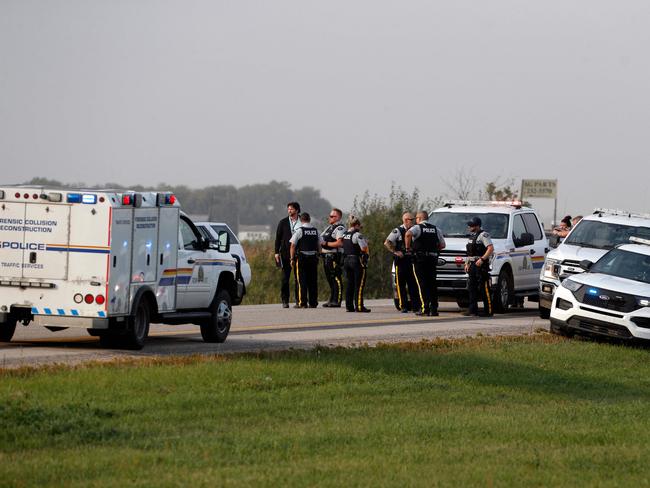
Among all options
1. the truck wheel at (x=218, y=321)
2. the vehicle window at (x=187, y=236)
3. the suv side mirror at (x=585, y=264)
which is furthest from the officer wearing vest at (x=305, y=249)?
the vehicle window at (x=187, y=236)

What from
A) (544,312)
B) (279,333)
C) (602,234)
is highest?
(602,234)

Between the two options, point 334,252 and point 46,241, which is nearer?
point 46,241

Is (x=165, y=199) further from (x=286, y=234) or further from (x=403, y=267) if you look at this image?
(x=286, y=234)

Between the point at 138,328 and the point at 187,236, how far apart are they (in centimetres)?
206

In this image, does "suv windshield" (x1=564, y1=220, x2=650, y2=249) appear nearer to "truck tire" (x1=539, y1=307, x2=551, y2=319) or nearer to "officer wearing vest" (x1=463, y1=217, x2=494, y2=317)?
"truck tire" (x1=539, y1=307, x2=551, y2=319)

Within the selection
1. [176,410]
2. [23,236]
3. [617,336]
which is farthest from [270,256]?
[176,410]

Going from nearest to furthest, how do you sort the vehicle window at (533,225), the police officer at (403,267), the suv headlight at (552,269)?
the suv headlight at (552,269)
the police officer at (403,267)
the vehicle window at (533,225)

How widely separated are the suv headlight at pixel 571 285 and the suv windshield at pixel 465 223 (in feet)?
19.9

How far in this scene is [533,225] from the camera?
28219 mm

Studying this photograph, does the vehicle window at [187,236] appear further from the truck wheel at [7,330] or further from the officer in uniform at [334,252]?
the officer in uniform at [334,252]

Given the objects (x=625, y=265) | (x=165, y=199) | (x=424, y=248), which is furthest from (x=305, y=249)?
(x=165, y=199)

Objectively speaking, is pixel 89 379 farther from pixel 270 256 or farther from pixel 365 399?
pixel 270 256

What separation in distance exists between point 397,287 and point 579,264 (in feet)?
13.3

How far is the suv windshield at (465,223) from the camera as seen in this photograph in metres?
26.9
